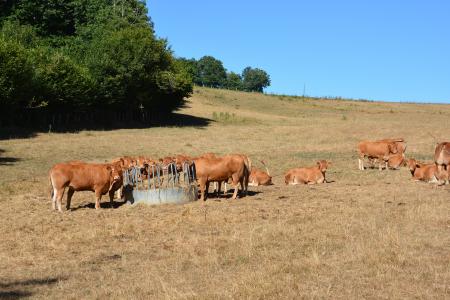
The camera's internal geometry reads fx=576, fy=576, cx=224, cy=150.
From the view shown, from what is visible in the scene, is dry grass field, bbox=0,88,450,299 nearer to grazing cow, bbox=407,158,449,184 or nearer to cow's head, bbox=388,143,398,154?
grazing cow, bbox=407,158,449,184

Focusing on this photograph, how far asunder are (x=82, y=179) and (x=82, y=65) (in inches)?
1622

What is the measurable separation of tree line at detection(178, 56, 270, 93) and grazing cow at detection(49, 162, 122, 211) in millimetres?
169950

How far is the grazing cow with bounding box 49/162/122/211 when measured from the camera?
1708cm

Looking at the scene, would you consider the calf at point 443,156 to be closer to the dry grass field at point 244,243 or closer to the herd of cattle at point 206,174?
the herd of cattle at point 206,174

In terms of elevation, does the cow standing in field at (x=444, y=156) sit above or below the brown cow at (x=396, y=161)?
above

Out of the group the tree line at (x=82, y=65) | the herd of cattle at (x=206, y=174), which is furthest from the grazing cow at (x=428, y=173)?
the tree line at (x=82, y=65)

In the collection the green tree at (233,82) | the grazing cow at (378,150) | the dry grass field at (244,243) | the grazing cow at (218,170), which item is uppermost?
the green tree at (233,82)

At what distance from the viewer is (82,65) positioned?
56469mm

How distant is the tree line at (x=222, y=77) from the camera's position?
7510 inches

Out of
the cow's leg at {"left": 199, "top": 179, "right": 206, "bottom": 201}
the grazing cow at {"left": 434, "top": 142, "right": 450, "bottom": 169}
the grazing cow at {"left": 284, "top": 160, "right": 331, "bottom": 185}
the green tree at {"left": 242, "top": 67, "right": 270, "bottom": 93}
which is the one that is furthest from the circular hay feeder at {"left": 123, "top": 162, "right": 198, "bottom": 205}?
the green tree at {"left": 242, "top": 67, "right": 270, "bottom": 93}

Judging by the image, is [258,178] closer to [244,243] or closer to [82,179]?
[82,179]

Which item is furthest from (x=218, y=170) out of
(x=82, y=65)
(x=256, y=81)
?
(x=256, y=81)

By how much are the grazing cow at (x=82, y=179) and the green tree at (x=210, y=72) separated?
173 metres

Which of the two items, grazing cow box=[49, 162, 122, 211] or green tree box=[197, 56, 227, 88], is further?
green tree box=[197, 56, 227, 88]
